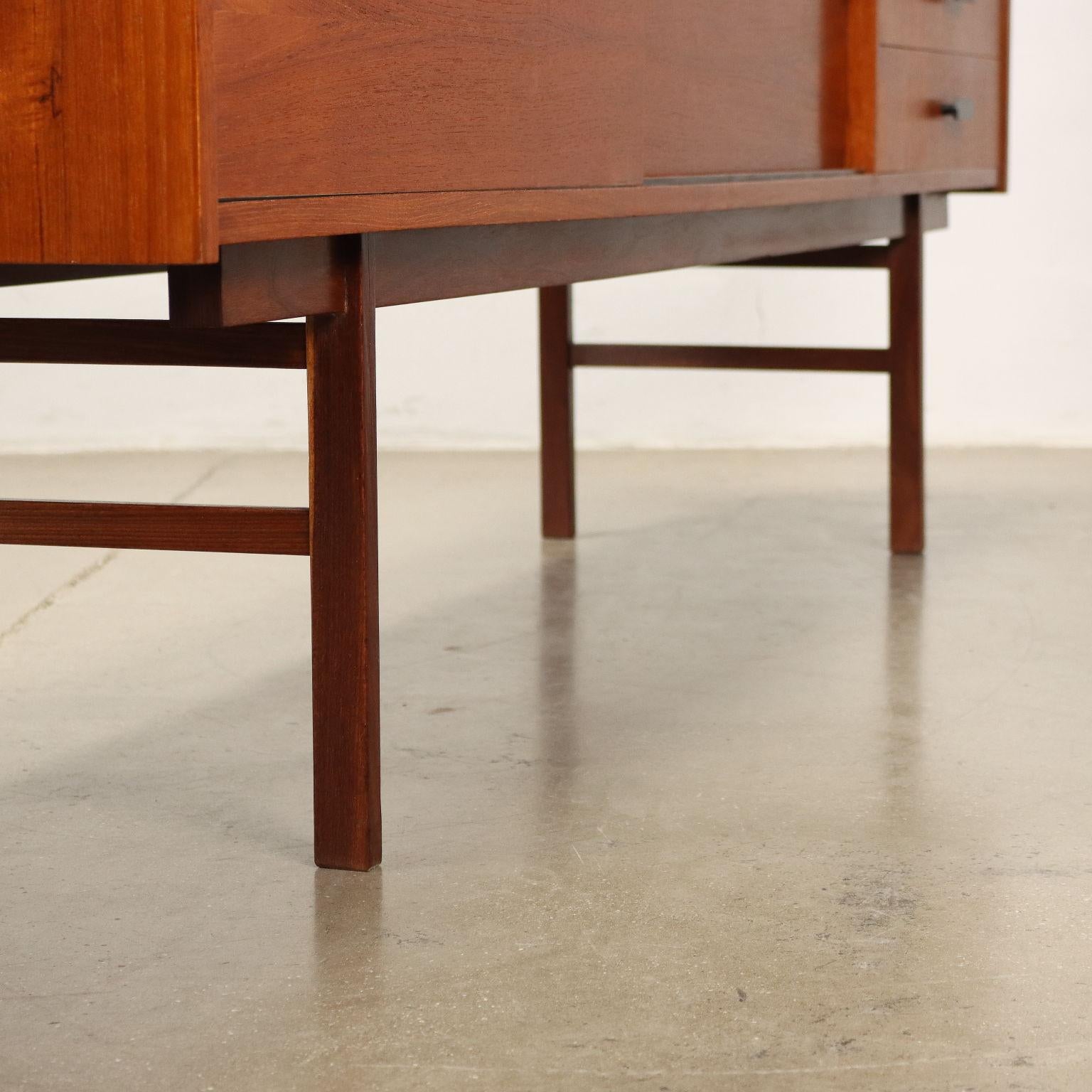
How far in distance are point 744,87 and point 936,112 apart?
0.75 meters

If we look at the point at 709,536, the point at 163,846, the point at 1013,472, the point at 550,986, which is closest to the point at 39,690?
the point at 163,846

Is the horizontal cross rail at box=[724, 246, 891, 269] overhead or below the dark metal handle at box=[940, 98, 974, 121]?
below

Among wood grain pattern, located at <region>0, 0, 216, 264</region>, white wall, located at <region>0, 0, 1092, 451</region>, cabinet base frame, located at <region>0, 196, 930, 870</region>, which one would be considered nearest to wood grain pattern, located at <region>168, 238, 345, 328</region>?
cabinet base frame, located at <region>0, 196, 930, 870</region>

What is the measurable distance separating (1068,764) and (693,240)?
2.39ft

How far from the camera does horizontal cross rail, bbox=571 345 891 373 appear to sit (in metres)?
2.86

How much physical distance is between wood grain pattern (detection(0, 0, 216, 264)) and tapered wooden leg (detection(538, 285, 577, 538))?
77.6 inches

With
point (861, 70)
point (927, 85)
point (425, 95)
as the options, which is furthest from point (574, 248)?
point (927, 85)

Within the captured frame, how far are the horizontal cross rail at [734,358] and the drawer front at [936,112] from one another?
1.14 ft

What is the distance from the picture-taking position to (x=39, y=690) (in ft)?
6.75

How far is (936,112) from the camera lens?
2629 mm


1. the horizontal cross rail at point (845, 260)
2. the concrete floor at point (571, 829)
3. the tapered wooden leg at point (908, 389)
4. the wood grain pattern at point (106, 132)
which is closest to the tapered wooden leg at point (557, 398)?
the concrete floor at point (571, 829)

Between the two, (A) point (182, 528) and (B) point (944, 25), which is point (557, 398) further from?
(A) point (182, 528)

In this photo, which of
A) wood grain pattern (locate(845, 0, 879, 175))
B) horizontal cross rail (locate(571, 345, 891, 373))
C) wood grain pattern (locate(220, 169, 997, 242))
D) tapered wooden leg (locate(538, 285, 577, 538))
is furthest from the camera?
tapered wooden leg (locate(538, 285, 577, 538))

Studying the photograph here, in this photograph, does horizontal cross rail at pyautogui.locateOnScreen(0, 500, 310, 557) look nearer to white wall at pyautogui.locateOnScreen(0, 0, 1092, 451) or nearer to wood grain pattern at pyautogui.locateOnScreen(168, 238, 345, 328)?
wood grain pattern at pyautogui.locateOnScreen(168, 238, 345, 328)
